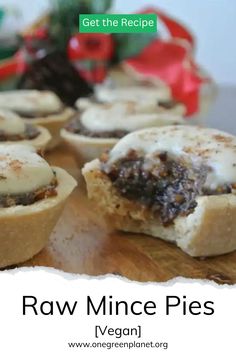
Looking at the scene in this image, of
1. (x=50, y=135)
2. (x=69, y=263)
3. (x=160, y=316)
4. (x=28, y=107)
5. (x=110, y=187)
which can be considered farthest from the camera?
(x=28, y=107)

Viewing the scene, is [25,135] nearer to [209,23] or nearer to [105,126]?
[105,126]

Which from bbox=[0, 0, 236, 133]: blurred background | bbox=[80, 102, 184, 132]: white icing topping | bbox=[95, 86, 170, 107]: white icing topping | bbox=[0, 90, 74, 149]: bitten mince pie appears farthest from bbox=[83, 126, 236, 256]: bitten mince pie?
bbox=[95, 86, 170, 107]: white icing topping

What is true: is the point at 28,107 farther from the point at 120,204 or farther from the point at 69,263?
the point at 69,263

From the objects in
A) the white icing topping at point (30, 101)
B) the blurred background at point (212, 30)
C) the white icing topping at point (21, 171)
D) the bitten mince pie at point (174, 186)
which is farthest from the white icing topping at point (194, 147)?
the white icing topping at point (30, 101)

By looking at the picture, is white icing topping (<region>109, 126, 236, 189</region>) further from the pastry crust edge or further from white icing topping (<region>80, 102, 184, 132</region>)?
white icing topping (<region>80, 102, 184, 132</region>)

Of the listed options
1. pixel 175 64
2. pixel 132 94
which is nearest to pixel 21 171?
pixel 175 64

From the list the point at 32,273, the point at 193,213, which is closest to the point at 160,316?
the point at 32,273
